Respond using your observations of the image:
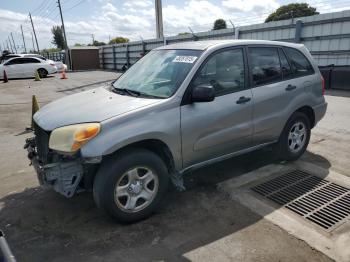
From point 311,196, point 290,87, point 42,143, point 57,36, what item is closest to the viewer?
point 42,143

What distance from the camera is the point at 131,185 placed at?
10.7 feet

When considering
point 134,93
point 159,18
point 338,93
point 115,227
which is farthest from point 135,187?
point 159,18

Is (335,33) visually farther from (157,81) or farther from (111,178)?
(111,178)

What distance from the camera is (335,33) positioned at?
483 inches

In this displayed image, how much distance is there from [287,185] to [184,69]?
2021 mm

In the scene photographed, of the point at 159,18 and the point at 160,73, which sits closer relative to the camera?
the point at 160,73

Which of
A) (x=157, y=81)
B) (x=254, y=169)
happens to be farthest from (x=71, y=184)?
(x=254, y=169)

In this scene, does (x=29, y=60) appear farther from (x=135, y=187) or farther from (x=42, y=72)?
(x=135, y=187)

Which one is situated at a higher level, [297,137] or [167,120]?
[167,120]

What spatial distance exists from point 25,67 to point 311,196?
22.0m

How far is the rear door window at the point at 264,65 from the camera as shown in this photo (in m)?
4.16

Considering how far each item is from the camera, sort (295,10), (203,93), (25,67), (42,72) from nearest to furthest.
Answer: (203,93) → (25,67) → (42,72) → (295,10)

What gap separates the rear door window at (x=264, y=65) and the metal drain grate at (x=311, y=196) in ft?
4.42

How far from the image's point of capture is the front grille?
11.0 feet
